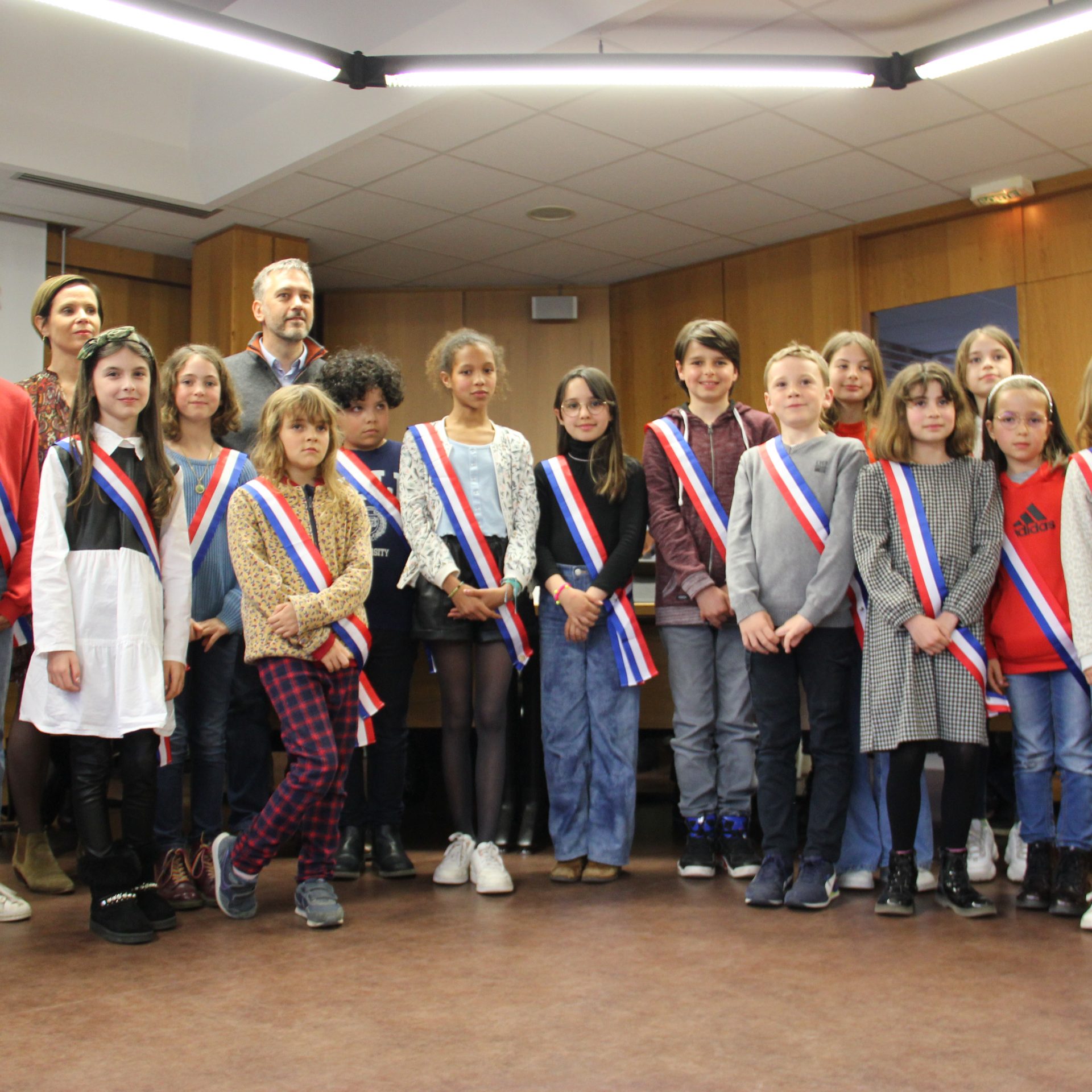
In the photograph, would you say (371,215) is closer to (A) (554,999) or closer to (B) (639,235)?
(B) (639,235)

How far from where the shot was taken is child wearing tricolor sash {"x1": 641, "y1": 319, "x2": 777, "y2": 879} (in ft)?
8.96

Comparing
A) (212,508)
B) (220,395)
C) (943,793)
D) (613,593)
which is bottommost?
(943,793)

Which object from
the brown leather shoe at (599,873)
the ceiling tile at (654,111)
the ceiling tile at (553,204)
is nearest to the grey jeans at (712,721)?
the brown leather shoe at (599,873)

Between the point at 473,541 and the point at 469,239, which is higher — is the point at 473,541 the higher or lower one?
the lower one

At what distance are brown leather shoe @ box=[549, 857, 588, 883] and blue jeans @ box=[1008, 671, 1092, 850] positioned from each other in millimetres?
1030

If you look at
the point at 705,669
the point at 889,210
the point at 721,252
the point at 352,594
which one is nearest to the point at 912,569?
the point at 705,669

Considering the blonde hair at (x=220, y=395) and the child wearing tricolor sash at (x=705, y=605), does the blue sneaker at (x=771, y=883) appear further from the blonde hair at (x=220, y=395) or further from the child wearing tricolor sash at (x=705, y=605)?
the blonde hair at (x=220, y=395)

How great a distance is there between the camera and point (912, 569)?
2.47 meters

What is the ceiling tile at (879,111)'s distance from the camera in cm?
463

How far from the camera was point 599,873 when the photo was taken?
272 cm

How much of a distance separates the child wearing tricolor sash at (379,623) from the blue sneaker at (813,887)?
0.95 meters

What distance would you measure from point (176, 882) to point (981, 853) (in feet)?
6.33

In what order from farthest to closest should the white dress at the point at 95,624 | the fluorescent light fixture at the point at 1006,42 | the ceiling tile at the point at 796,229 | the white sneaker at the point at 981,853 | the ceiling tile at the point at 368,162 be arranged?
the ceiling tile at the point at 796,229 → the ceiling tile at the point at 368,162 → the fluorescent light fixture at the point at 1006,42 → the white sneaker at the point at 981,853 → the white dress at the point at 95,624

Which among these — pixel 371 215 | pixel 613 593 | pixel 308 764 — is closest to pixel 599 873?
pixel 613 593
